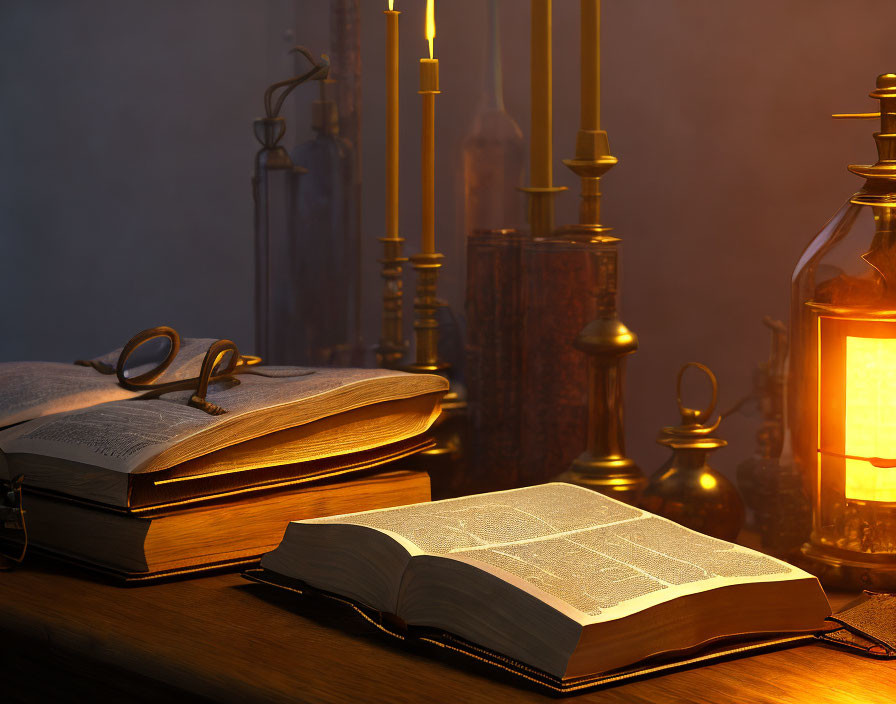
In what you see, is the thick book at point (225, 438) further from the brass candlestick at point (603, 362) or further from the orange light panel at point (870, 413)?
the orange light panel at point (870, 413)

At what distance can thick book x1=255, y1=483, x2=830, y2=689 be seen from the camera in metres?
0.48

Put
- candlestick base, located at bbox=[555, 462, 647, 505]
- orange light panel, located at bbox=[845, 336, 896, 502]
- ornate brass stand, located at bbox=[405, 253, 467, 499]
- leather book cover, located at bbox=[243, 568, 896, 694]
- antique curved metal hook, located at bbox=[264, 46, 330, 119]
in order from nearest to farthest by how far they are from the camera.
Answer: leather book cover, located at bbox=[243, 568, 896, 694] < orange light panel, located at bbox=[845, 336, 896, 502] < candlestick base, located at bbox=[555, 462, 647, 505] < ornate brass stand, located at bbox=[405, 253, 467, 499] < antique curved metal hook, located at bbox=[264, 46, 330, 119]

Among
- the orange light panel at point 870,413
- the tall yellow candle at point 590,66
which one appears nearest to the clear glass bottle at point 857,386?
the orange light panel at point 870,413

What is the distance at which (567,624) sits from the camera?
0.46 meters

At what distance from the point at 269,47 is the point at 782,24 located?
800mm

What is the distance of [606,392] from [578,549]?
0.28m

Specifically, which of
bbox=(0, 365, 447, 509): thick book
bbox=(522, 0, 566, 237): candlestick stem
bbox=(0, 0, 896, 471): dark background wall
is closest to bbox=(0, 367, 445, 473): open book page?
bbox=(0, 365, 447, 509): thick book

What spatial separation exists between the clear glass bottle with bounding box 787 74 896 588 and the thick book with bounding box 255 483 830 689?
124 mm

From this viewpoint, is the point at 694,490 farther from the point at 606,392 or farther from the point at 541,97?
the point at 541,97

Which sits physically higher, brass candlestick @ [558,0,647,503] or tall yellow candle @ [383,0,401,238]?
tall yellow candle @ [383,0,401,238]

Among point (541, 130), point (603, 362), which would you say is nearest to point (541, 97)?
point (541, 130)

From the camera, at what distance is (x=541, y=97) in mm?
967

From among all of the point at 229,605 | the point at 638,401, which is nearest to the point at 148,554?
the point at 229,605

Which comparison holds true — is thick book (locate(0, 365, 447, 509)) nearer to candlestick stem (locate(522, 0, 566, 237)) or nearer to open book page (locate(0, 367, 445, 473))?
open book page (locate(0, 367, 445, 473))
